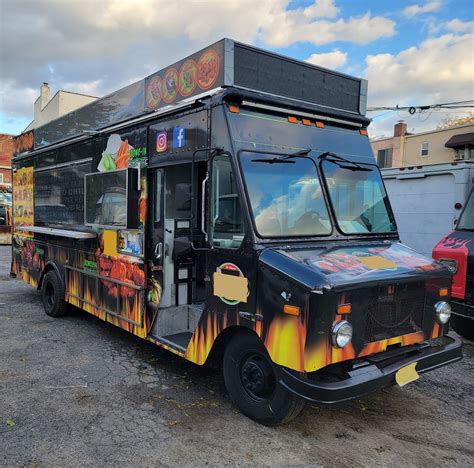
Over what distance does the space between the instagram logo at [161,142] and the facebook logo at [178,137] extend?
0.52 feet

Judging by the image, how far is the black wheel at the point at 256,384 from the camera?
10.9ft

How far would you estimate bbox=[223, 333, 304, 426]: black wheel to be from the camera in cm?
331

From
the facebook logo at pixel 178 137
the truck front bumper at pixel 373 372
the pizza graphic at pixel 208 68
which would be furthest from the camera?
the facebook logo at pixel 178 137

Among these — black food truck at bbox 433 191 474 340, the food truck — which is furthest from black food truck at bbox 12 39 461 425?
the food truck

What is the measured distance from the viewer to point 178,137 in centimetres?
423

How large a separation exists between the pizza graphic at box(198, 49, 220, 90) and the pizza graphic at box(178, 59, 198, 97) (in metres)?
0.08

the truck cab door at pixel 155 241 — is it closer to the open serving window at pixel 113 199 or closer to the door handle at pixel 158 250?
the door handle at pixel 158 250

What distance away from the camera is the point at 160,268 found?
181 inches

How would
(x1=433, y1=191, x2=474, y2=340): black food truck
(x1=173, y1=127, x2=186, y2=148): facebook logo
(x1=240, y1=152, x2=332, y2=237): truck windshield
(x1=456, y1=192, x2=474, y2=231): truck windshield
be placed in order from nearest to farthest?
(x1=240, y1=152, x2=332, y2=237): truck windshield
(x1=173, y1=127, x2=186, y2=148): facebook logo
(x1=433, y1=191, x2=474, y2=340): black food truck
(x1=456, y1=192, x2=474, y2=231): truck windshield

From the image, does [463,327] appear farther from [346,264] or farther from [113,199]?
[113,199]

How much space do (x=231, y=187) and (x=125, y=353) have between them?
2.78m

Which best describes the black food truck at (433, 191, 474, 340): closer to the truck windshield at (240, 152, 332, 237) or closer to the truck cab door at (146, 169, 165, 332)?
the truck windshield at (240, 152, 332, 237)

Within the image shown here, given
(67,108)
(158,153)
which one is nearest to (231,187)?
(158,153)

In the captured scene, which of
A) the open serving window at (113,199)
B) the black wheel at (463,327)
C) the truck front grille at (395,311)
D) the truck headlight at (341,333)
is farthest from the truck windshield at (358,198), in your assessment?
the black wheel at (463,327)
